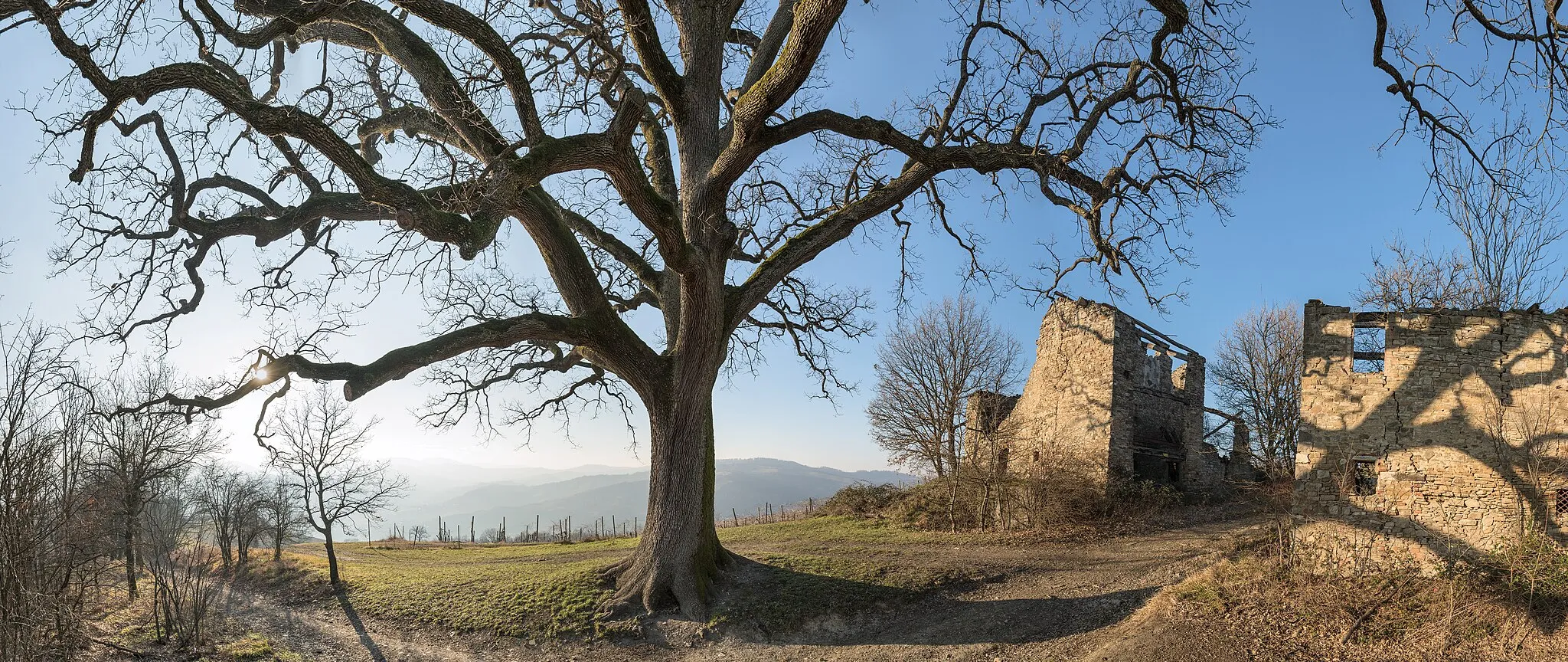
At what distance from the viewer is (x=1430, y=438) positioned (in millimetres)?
10523

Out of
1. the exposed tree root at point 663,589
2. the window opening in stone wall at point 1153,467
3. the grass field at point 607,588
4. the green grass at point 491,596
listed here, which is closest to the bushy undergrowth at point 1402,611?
the grass field at point 607,588

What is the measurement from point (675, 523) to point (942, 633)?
13.4 ft

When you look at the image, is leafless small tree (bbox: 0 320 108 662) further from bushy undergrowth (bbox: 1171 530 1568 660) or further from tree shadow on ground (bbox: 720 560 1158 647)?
bushy undergrowth (bbox: 1171 530 1568 660)

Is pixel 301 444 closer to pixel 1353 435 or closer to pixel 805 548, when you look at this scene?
pixel 805 548

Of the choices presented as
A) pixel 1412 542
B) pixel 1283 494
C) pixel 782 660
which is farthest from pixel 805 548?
pixel 1412 542

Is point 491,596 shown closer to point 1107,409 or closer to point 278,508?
point 278,508

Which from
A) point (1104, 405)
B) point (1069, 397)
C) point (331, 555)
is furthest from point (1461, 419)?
point (331, 555)

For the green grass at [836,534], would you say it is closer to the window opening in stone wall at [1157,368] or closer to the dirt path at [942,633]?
the dirt path at [942,633]

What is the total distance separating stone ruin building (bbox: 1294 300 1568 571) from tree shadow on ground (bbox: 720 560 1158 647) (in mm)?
3133

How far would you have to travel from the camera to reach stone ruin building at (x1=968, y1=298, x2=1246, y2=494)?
18734 millimetres

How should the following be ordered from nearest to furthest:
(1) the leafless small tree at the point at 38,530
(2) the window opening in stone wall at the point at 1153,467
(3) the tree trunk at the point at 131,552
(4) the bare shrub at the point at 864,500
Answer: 1. (1) the leafless small tree at the point at 38,530
2. (3) the tree trunk at the point at 131,552
3. (2) the window opening in stone wall at the point at 1153,467
4. (4) the bare shrub at the point at 864,500

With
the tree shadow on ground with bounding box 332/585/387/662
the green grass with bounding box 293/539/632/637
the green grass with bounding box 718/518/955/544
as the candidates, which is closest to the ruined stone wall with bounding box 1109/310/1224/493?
the green grass with bounding box 718/518/955/544

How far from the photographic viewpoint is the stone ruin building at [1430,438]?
9906mm

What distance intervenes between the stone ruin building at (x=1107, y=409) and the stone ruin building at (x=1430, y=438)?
6.99 metres
